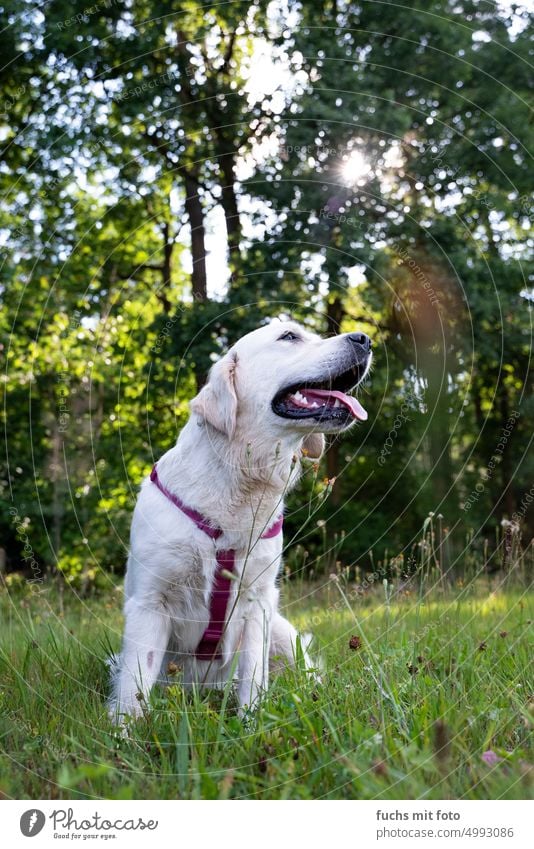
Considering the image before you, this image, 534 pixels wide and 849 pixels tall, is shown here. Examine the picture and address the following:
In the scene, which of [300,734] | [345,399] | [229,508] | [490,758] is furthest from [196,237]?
[490,758]

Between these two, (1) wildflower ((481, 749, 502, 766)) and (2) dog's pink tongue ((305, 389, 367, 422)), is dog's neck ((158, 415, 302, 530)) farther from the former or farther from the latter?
(1) wildflower ((481, 749, 502, 766))

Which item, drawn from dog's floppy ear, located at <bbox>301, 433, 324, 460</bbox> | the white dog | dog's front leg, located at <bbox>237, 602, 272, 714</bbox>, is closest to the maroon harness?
the white dog

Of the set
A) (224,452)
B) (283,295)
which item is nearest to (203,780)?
(224,452)

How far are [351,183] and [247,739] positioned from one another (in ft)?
37.2

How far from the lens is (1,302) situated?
16.1m

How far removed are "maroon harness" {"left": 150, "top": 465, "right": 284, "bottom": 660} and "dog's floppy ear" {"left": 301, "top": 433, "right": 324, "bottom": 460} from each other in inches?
29.3

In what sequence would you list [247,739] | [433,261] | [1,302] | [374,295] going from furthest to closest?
[1,302] → [433,261] → [374,295] → [247,739]

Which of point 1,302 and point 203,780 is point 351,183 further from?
point 203,780

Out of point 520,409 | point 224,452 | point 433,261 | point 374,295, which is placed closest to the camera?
point 224,452

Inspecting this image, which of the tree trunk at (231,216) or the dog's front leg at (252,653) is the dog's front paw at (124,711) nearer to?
the dog's front leg at (252,653)

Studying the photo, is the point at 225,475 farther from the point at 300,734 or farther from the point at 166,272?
the point at 166,272

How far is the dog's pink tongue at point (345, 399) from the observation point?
5055 mm

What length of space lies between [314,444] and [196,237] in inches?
356

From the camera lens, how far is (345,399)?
5.09 metres
